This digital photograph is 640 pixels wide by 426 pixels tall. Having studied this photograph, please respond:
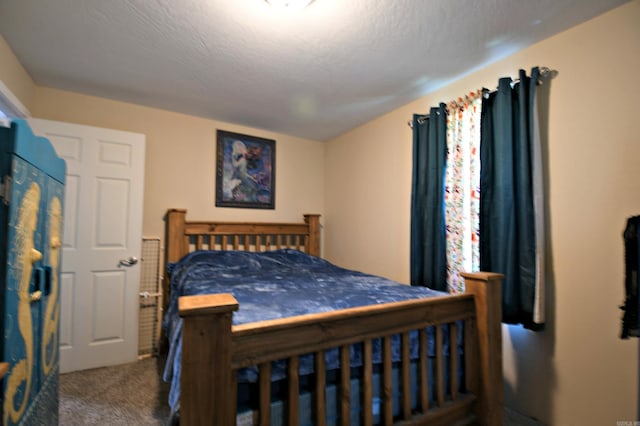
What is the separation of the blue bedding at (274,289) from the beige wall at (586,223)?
0.77m

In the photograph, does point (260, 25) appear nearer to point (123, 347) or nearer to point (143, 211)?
point (143, 211)

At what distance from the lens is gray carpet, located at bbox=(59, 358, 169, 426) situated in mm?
1714

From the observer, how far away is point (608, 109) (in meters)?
1.49

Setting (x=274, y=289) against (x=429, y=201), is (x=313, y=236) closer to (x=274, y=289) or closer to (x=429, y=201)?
(x=429, y=201)

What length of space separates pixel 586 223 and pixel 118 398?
307 centimetres

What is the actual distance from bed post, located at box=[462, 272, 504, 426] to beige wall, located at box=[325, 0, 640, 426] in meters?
0.52

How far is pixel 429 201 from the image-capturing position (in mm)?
2289

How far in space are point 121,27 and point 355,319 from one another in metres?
2.05

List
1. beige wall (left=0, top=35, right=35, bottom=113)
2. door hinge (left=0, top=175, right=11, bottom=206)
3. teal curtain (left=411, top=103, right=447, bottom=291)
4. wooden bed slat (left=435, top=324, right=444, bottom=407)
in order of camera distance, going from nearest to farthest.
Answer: door hinge (left=0, top=175, right=11, bottom=206) → wooden bed slat (left=435, top=324, right=444, bottom=407) → beige wall (left=0, top=35, right=35, bottom=113) → teal curtain (left=411, top=103, right=447, bottom=291)

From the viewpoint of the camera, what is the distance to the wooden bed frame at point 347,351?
86cm

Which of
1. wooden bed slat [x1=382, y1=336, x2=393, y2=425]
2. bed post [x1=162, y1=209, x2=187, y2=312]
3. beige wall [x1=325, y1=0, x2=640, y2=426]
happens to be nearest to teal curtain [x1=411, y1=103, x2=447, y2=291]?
beige wall [x1=325, y1=0, x2=640, y2=426]

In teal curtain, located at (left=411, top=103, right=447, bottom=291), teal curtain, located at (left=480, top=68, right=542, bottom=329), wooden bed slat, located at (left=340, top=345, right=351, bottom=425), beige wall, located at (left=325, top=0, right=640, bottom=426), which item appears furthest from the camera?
teal curtain, located at (left=411, top=103, right=447, bottom=291)

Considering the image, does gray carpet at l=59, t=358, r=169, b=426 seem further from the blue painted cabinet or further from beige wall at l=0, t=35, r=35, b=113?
beige wall at l=0, t=35, r=35, b=113

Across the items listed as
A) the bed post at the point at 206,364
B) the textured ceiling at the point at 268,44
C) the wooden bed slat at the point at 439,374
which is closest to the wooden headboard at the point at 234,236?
the textured ceiling at the point at 268,44
